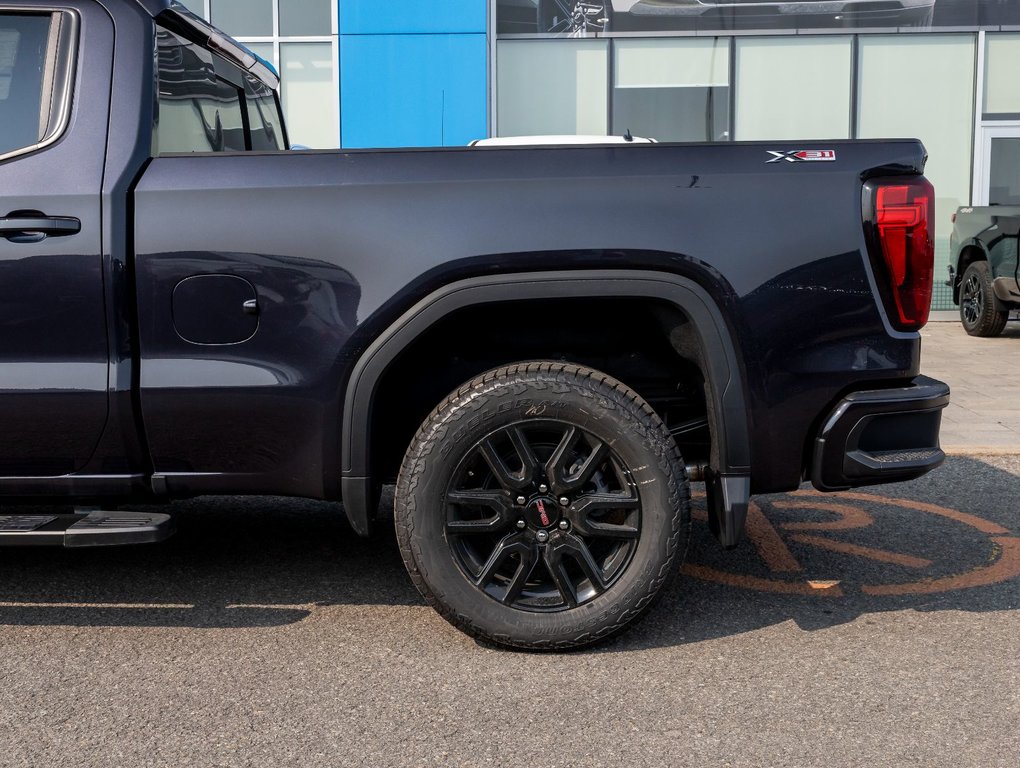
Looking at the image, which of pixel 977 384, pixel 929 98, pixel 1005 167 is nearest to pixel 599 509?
pixel 977 384

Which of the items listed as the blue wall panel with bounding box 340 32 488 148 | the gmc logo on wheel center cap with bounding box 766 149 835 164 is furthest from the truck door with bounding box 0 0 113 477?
the blue wall panel with bounding box 340 32 488 148

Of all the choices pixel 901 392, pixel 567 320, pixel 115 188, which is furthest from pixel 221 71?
pixel 901 392

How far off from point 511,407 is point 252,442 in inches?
30.1

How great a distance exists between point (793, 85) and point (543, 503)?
12.1 meters

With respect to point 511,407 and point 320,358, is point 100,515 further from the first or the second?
point 511,407

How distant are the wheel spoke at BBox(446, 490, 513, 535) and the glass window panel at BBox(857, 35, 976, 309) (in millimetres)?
12189

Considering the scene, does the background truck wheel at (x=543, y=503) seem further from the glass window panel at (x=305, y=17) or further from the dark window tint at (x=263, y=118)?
the glass window panel at (x=305, y=17)

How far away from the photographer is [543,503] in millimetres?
3309

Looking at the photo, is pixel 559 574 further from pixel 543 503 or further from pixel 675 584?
pixel 675 584

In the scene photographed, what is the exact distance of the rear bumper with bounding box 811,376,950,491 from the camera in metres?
3.30

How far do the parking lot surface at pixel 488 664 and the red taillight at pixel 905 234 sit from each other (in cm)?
108

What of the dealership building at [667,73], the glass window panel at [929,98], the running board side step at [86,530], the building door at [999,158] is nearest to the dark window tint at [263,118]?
the running board side step at [86,530]

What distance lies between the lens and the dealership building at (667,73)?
543 inches

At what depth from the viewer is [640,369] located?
12.4 ft
